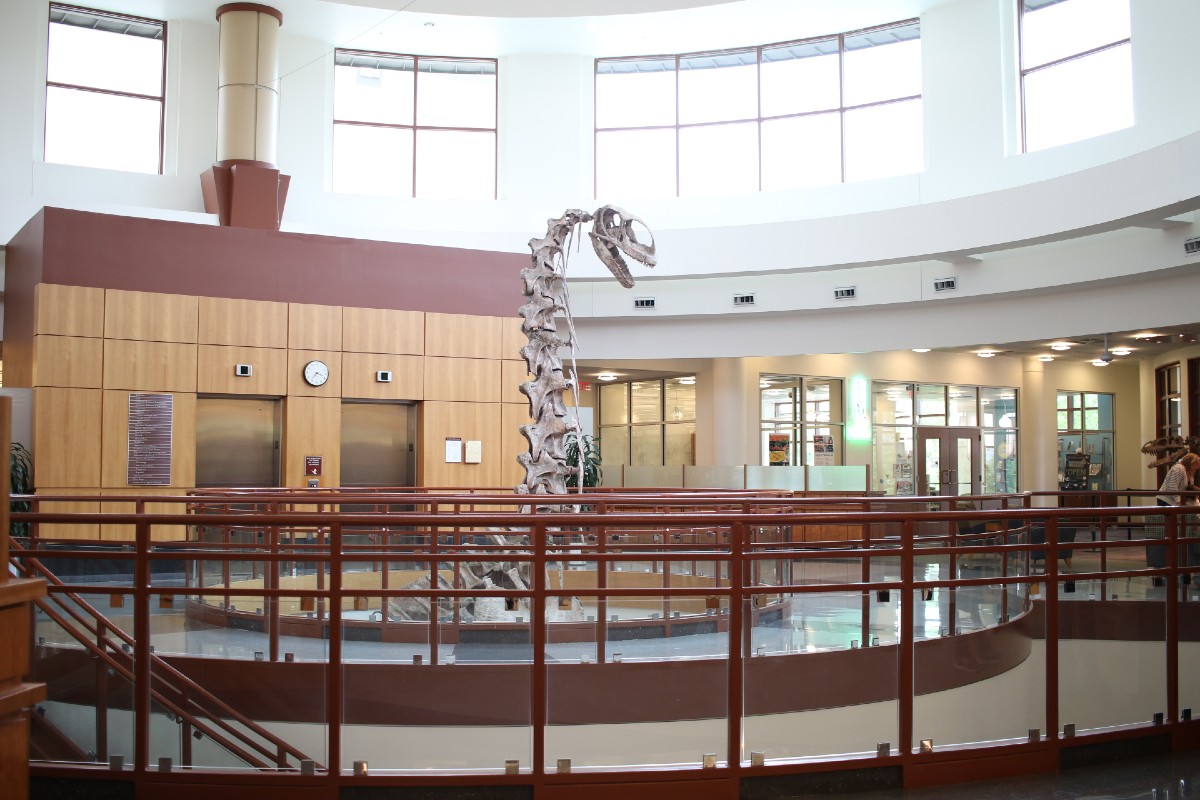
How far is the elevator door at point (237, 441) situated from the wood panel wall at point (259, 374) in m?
0.32

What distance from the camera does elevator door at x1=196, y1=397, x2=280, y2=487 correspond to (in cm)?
1502

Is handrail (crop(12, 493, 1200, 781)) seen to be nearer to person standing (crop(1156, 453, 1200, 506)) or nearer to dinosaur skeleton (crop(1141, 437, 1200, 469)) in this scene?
person standing (crop(1156, 453, 1200, 506))

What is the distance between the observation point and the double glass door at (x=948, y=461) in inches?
922

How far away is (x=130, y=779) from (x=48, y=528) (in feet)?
31.9

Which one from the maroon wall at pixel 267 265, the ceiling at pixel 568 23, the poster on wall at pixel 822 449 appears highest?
the ceiling at pixel 568 23

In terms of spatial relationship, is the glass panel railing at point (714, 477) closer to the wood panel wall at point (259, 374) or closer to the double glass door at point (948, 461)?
the wood panel wall at point (259, 374)

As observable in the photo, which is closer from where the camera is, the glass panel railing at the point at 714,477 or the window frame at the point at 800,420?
the glass panel railing at the point at 714,477

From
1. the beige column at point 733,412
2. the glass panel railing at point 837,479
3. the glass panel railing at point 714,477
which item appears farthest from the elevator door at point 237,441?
the glass panel railing at point 837,479

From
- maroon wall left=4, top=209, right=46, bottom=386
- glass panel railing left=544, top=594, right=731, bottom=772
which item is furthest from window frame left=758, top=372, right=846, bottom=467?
glass panel railing left=544, top=594, right=731, bottom=772

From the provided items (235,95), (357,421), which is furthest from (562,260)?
(235,95)


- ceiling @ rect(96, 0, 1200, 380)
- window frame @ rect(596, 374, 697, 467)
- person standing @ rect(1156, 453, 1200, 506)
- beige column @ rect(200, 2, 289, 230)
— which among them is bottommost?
person standing @ rect(1156, 453, 1200, 506)

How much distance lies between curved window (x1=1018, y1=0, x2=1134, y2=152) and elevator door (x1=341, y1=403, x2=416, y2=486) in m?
10.9

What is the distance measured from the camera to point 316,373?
15.4 meters

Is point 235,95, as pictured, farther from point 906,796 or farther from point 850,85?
point 906,796
